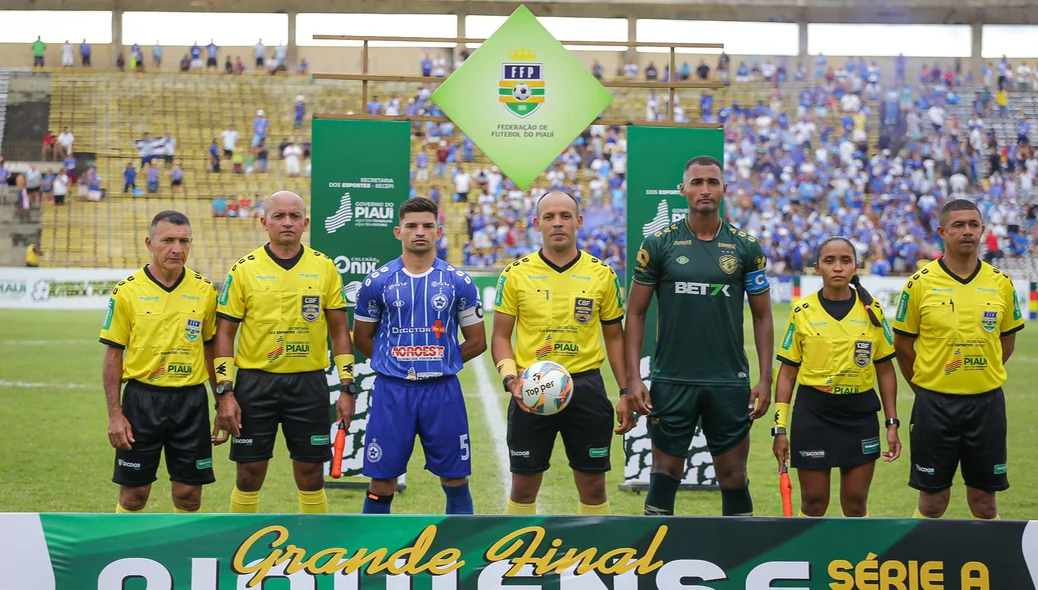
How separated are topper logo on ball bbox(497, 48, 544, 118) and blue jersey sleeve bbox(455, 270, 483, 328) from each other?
2077 millimetres

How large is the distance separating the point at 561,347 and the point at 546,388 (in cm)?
40

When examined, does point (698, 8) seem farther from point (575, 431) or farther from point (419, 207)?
point (575, 431)

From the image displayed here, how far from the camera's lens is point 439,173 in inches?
1268

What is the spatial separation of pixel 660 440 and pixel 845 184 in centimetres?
2886

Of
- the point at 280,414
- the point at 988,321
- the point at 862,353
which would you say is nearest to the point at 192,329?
the point at 280,414

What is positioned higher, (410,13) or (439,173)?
(410,13)

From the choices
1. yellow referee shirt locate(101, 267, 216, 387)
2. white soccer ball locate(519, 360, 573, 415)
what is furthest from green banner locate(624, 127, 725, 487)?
yellow referee shirt locate(101, 267, 216, 387)

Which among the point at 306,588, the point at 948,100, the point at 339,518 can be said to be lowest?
the point at 306,588

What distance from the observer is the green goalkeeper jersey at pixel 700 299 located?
5391mm

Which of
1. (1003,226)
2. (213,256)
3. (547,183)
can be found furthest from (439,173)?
(1003,226)

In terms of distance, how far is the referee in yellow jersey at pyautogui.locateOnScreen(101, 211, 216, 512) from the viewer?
5.35m

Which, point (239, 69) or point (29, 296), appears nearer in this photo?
point (29, 296)

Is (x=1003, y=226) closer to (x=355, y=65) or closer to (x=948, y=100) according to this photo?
(x=948, y=100)

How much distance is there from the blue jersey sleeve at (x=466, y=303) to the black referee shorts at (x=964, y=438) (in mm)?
2566
